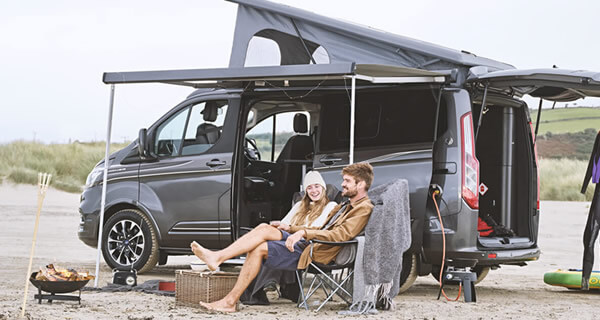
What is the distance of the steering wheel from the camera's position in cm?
916

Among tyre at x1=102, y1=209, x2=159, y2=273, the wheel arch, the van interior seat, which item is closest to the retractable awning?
the van interior seat

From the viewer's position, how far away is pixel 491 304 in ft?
25.3

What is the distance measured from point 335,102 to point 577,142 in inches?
1111

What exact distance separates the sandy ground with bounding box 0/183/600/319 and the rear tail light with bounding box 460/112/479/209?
2.73 ft

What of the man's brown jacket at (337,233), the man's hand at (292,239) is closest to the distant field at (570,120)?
the man's brown jacket at (337,233)

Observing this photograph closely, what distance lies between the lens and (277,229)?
7.21 meters

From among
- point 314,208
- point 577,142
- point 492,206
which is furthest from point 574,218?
point 577,142

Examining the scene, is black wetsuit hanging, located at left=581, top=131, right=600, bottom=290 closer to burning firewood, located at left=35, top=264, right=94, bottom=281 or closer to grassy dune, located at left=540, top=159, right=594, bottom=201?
burning firewood, located at left=35, top=264, right=94, bottom=281

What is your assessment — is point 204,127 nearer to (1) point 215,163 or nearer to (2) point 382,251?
(1) point 215,163

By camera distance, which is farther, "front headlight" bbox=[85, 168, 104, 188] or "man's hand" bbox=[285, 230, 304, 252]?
"front headlight" bbox=[85, 168, 104, 188]

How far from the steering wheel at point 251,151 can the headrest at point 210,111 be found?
397mm

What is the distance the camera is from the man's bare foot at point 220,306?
685 cm

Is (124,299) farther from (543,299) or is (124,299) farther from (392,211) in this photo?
(543,299)

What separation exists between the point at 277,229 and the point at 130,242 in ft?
8.13
